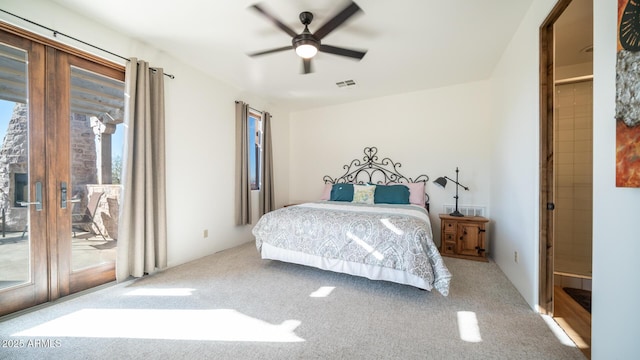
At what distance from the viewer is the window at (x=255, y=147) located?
14.3 ft

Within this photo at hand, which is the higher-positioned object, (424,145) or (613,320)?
(424,145)

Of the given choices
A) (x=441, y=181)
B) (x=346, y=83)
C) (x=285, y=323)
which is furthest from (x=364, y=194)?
(x=285, y=323)

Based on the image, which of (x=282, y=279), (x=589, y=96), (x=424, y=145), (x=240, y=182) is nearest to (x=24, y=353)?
(x=282, y=279)

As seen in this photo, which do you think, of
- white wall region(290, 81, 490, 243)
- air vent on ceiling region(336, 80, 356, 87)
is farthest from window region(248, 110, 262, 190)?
air vent on ceiling region(336, 80, 356, 87)

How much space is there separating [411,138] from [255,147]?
290cm

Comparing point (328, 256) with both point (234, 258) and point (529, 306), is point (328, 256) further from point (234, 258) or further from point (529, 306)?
point (529, 306)

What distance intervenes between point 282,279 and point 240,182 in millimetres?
1895

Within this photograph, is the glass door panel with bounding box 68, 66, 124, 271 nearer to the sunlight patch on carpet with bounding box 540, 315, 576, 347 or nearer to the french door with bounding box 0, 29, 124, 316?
the french door with bounding box 0, 29, 124, 316

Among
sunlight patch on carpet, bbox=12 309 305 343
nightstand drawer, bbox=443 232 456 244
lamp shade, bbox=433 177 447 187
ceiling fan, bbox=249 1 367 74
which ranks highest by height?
ceiling fan, bbox=249 1 367 74

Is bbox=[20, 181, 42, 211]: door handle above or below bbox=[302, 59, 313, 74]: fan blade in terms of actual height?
below

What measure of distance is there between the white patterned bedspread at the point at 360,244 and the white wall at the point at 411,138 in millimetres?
1538

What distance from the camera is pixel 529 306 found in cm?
200

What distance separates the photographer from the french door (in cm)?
191

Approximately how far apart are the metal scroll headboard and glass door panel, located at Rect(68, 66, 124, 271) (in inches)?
135
